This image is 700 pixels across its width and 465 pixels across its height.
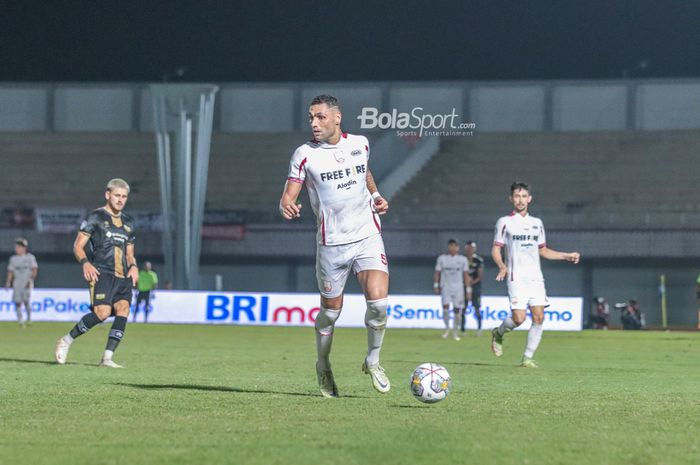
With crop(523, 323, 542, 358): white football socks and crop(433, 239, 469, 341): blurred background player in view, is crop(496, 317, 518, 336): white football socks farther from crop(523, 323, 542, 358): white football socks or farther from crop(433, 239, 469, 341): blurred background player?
crop(433, 239, 469, 341): blurred background player

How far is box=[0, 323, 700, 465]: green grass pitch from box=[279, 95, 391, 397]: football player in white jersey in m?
0.57

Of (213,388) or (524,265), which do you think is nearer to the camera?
(213,388)

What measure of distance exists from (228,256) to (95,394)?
35.6m

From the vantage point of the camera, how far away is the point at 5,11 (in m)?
42.4

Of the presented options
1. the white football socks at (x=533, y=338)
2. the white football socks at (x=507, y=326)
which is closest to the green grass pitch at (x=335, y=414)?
the white football socks at (x=533, y=338)

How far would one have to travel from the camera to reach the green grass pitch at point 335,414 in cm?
619

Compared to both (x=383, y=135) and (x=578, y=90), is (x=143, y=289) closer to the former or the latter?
(x=383, y=135)

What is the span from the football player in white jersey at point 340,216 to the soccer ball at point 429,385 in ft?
2.01

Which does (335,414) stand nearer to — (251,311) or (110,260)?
(110,260)

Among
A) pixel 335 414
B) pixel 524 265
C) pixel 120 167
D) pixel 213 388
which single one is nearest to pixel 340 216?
pixel 335 414

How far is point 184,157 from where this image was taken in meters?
35.4

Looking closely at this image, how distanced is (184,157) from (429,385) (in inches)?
1084

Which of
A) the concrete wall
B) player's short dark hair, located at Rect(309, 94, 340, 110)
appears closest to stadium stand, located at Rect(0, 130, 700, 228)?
the concrete wall

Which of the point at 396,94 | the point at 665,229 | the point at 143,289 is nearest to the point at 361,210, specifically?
the point at 143,289
